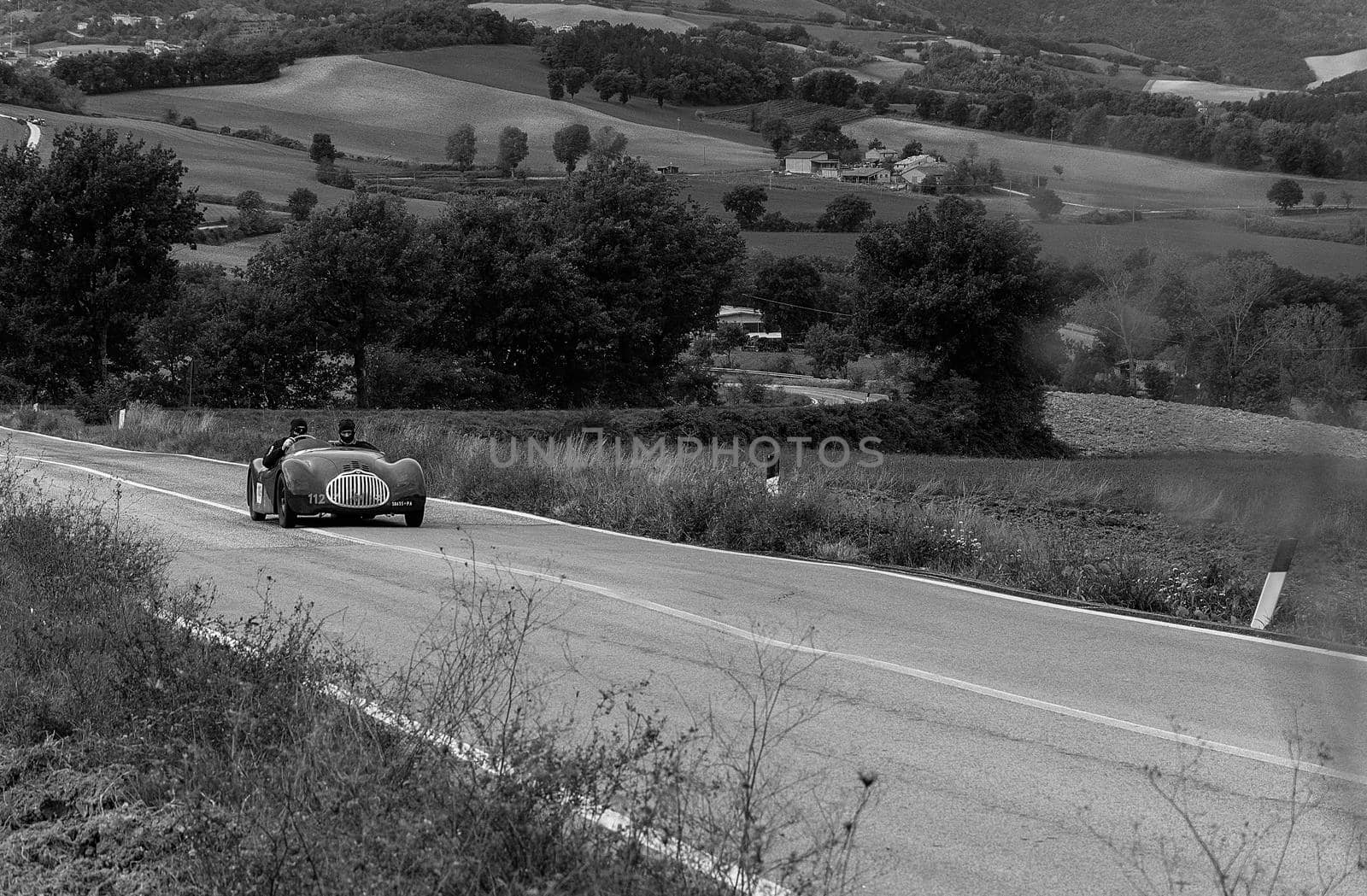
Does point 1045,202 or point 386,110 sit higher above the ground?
point 386,110

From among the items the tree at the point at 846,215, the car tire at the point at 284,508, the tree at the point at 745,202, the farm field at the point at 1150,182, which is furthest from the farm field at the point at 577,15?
the farm field at the point at 1150,182

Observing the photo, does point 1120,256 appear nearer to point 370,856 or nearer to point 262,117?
point 370,856

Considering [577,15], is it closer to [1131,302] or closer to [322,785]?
[322,785]

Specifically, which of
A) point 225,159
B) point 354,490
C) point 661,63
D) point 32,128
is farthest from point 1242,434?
point 661,63

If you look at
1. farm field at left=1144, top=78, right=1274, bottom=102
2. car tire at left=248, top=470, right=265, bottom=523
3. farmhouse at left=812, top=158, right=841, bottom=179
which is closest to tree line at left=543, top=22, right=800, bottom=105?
farmhouse at left=812, top=158, right=841, bottom=179

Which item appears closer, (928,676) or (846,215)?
(928,676)

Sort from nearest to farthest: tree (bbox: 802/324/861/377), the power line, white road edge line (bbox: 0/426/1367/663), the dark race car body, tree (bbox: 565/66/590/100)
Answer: white road edge line (bbox: 0/426/1367/663)
the dark race car body
tree (bbox: 802/324/861/377)
the power line
tree (bbox: 565/66/590/100)

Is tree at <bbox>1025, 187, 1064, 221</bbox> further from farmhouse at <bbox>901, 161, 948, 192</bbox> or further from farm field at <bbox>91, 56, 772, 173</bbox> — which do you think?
farm field at <bbox>91, 56, 772, 173</bbox>
